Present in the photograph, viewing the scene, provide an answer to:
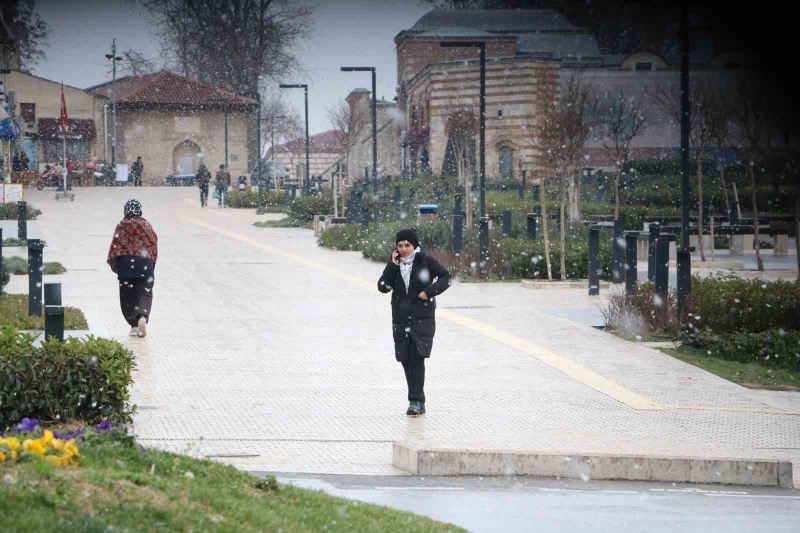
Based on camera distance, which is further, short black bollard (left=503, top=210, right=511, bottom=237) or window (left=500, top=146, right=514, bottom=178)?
window (left=500, top=146, right=514, bottom=178)

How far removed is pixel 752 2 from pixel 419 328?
2875 centimetres

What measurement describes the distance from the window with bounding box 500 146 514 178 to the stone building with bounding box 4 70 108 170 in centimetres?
2514

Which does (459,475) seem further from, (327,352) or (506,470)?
(327,352)

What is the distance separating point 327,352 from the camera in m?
14.4

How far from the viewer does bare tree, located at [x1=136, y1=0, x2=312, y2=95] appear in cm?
7512

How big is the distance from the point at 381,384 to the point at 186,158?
211 feet

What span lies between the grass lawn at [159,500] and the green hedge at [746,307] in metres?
9.09

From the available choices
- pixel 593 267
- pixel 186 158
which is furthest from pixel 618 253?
pixel 186 158

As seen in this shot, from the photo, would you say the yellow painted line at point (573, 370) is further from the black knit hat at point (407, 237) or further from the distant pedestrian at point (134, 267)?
the distant pedestrian at point (134, 267)

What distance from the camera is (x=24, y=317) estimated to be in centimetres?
1590

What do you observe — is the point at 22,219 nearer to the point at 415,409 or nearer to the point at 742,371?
the point at 742,371

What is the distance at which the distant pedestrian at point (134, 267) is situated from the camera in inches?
592

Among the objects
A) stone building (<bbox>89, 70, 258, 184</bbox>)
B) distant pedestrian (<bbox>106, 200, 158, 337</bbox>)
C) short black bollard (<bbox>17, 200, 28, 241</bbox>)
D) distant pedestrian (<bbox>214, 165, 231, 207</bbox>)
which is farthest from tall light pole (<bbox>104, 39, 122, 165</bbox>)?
distant pedestrian (<bbox>106, 200, 158, 337</bbox>)

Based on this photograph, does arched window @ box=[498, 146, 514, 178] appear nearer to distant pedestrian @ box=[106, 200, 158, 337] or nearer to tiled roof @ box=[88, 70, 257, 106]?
tiled roof @ box=[88, 70, 257, 106]
